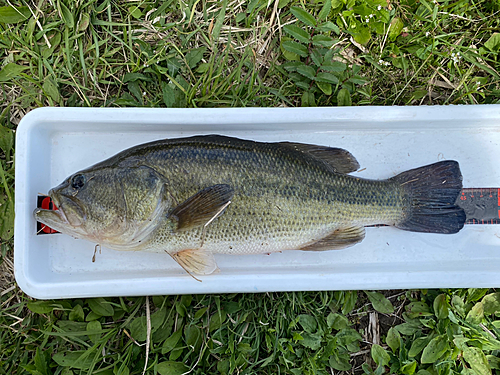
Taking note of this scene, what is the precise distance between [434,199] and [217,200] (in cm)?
169

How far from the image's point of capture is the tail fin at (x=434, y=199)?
250 cm

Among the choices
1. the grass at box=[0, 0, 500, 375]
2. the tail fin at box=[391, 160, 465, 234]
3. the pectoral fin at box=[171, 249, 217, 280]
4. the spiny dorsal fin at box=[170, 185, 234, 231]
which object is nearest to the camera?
the spiny dorsal fin at box=[170, 185, 234, 231]

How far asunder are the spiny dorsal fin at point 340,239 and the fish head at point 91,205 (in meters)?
1.39

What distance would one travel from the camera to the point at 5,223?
269 cm

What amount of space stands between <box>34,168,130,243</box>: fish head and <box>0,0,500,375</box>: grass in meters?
0.81

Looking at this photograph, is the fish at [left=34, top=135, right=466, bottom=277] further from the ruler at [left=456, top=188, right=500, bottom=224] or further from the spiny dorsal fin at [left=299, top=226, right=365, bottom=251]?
the ruler at [left=456, top=188, right=500, bottom=224]

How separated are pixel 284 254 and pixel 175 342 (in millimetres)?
1131

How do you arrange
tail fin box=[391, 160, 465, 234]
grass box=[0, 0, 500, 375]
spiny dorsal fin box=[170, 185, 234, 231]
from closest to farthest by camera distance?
1. spiny dorsal fin box=[170, 185, 234, 231]
2. tail fin box=[391, 160, 465, 234]
3. grass box=[0, 0, 500, 375]

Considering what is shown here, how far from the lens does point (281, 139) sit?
278cm

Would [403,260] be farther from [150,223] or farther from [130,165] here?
[130,165]

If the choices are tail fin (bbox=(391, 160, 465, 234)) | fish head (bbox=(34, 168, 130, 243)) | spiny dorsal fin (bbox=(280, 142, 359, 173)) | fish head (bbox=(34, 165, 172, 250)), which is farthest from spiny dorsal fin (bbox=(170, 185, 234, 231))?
tail fin (bbox=(391, 160, 465, 234))

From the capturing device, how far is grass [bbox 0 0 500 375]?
264 centimetres

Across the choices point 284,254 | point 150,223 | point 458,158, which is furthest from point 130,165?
point 458,158

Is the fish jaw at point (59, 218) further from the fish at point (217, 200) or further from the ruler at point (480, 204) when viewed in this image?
the ruler at point (480, 204)
